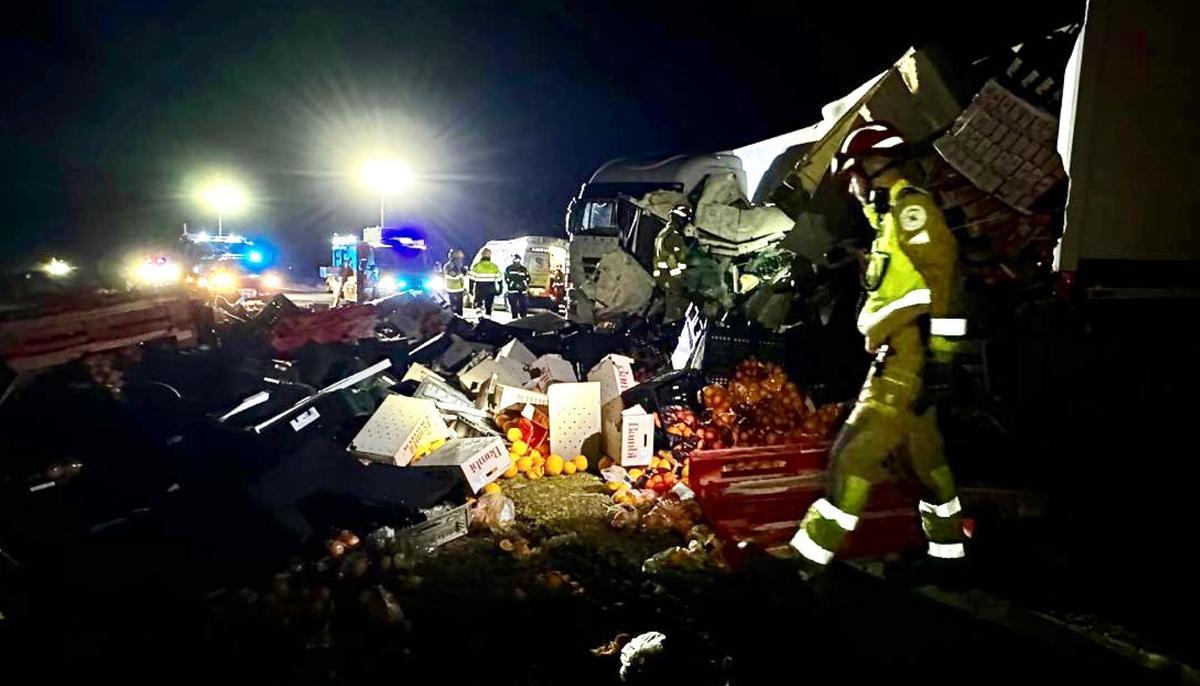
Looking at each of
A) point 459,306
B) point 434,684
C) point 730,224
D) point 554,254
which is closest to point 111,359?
point 434,684

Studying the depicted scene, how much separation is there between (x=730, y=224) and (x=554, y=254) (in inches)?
549

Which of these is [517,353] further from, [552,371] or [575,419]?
[575,419]

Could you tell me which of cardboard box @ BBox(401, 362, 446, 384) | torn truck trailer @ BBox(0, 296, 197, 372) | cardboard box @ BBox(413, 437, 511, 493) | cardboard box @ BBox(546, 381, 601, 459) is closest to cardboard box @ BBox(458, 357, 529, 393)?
cardboard box @ BBox(401, 362, 446, 384)

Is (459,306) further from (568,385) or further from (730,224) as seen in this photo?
(568,385)

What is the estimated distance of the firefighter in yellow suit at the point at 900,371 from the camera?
3.49m

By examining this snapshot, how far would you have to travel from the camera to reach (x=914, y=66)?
611 centimetres

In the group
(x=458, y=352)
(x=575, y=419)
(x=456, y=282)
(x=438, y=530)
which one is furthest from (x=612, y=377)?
(x=456, y=282)

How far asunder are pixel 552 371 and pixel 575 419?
1.06 m

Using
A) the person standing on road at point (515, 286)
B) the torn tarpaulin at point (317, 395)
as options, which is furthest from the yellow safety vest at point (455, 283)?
the torn tarpaulin at point (317, 395)

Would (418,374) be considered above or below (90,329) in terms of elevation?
below

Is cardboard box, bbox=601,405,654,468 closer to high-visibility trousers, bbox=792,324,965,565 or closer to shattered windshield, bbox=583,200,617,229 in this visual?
high-visibility trousers, bbox=792,324,965,565

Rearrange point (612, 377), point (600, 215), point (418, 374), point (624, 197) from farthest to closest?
1. point (600, 215)
2. point (624, 197)
3. point (418, 374)
4. point (612, 377)

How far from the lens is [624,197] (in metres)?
12.5

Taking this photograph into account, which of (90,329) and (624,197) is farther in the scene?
(624,197)
